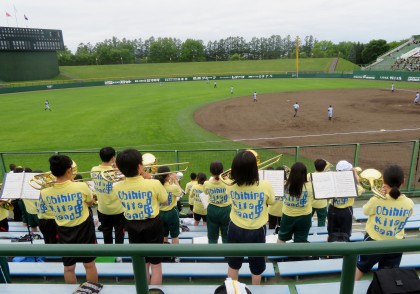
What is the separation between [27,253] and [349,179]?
4.88m

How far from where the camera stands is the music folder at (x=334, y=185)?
5.27 meters

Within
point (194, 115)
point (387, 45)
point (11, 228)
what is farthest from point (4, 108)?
point (387, 45)

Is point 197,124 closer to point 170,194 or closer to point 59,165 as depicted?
point 170,194

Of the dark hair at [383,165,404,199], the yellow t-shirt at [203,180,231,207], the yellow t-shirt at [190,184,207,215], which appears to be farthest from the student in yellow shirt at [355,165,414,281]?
the yellow t-shirt at [190,184,207,215]

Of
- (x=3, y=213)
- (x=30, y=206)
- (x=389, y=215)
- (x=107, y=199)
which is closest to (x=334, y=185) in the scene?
(x=389, y=215)

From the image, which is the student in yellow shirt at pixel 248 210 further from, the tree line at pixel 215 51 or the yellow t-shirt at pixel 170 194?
the tree line at pixel 215 51

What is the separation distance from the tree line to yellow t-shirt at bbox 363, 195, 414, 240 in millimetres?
90719

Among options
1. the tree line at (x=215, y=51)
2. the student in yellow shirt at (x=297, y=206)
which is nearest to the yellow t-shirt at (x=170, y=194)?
the student in yellow shirt at (x=297, y=206)

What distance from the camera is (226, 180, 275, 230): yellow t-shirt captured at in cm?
390

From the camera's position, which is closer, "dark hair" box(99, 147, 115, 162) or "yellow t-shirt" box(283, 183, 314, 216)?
"yellow t-shirt" box(283, 183, 314, 216)

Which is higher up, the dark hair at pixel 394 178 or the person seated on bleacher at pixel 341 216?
the dark hair at pixel 394 178

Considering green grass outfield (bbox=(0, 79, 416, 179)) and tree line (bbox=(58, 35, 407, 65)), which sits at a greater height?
tree line (bbox=(58, 35, 407, 65))

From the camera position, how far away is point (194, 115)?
87.8 feet

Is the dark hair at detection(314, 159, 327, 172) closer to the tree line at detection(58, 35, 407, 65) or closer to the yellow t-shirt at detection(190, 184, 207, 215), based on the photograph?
the yellow t-shirt at detection(190, 184, 207, 215)
